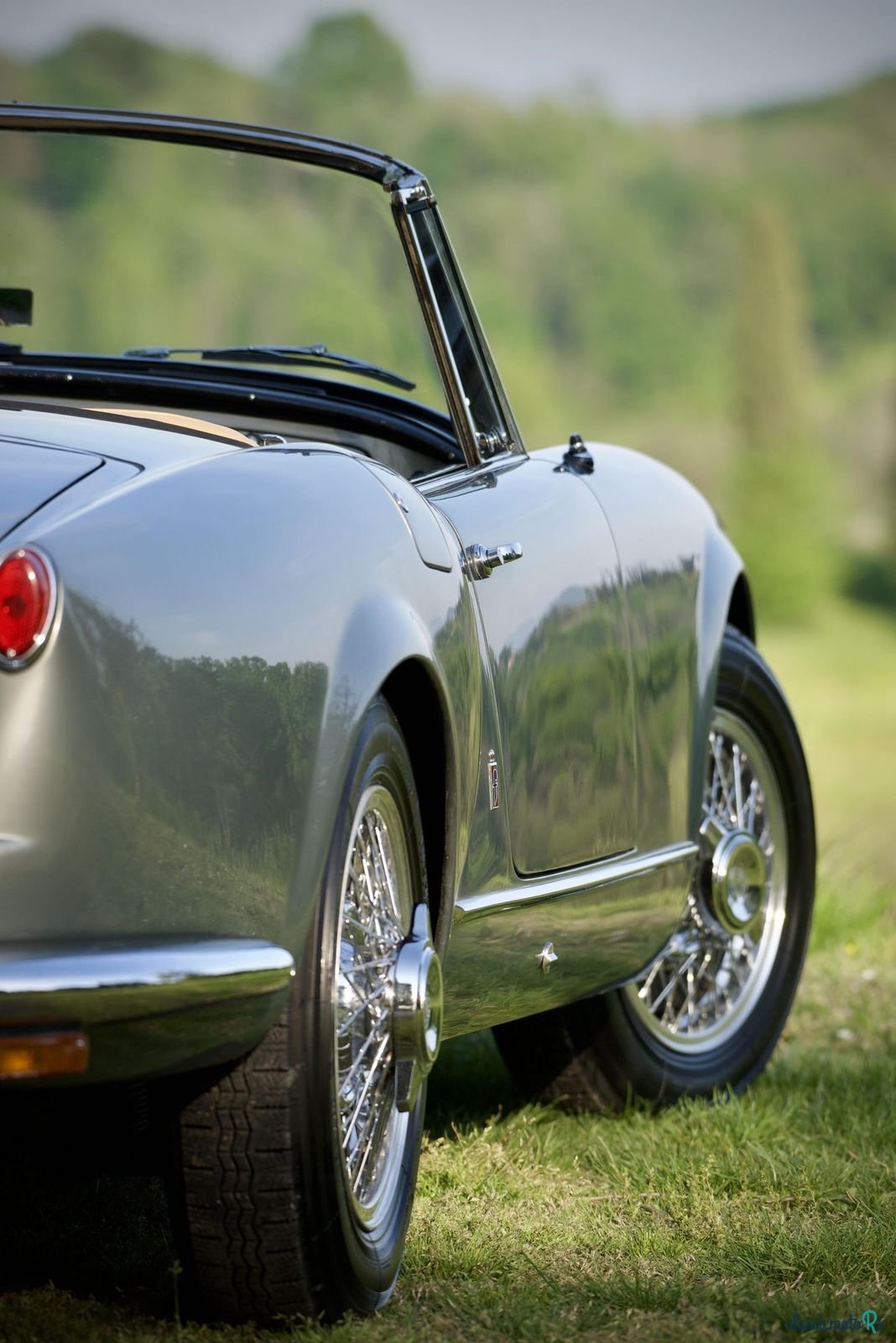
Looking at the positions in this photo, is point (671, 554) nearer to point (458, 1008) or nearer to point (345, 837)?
point (458, 1008)

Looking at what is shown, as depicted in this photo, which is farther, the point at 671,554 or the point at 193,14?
the point at 193,14

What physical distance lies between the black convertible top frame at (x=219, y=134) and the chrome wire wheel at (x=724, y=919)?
133cm

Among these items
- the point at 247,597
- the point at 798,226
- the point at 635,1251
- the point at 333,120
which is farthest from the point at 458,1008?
the point at 798,226

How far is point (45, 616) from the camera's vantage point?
1.99 metres

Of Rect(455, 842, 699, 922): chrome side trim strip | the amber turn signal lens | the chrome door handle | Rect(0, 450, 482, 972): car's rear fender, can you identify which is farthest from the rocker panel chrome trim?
the amber turn signal lens

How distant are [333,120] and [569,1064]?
70677 mm

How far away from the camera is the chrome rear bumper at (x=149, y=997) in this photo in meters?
1.91

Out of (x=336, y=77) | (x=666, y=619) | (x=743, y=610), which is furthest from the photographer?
(x=336, y=77)

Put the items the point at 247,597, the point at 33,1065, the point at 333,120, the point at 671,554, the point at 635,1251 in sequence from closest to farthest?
the point at 33,1065
the point at 247,597
the point at 635,1251
the point at 671,554
the point at 333,120

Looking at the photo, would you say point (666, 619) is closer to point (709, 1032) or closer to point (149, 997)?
point (709, 1032)

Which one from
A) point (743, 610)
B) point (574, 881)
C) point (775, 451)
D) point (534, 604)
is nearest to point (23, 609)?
point (534, 604)

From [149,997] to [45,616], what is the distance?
1.37 feet

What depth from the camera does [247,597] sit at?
7.16 ft

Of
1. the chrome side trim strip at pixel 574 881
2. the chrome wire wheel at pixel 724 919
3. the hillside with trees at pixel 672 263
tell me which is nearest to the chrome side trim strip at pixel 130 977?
the chrome side trim strip at pixel 574 881
